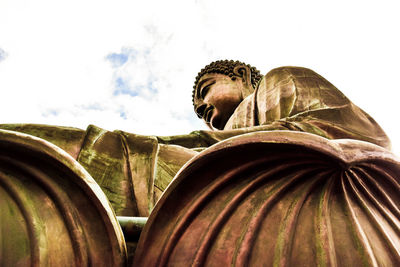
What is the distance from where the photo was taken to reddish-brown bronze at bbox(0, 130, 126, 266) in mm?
1372

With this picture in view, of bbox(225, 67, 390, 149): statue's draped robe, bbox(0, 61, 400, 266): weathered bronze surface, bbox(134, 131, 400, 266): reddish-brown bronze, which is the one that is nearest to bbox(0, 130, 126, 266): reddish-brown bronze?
bbox(0, 61, 400, 266): weathered bronze surface

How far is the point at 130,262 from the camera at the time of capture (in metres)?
1.50

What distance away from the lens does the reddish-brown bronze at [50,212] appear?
1.37 meters

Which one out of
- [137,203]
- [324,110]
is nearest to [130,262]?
[137,203]

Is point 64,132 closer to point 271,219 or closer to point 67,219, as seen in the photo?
point 67,219

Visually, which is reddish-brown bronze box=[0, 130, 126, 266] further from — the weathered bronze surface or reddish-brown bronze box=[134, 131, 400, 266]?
reddish-brown bronze box=[134, 131, 400, 266]

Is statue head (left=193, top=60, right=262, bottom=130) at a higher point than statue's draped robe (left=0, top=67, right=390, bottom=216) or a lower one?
higher

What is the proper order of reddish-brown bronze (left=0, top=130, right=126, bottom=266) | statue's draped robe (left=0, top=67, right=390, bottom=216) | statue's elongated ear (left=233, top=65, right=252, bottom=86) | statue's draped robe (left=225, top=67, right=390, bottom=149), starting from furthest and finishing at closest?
1. statue's elongated ear (left=233, top=65, right=252, bottom=86)
2. statue's draped robe (left=225, top=67, right=390, bottom=149)
3. statue's draped robe (left=0, top=67, right=390, bottom=216)
4. reddish-brown bronze (left=0, top=130, right=126, bottom=266)

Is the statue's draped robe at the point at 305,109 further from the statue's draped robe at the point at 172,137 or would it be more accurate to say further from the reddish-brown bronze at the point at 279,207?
the reddish-brown bronze at the point at 279,207

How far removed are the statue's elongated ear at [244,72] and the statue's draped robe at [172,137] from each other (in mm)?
1369

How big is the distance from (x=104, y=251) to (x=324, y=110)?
220cm

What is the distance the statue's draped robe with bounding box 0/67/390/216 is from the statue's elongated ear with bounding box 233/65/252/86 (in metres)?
1.37

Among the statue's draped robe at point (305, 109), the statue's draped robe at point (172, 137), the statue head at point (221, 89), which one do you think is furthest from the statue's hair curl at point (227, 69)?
the statue's draped robe at point (172, 137)

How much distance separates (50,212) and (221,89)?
151 inches
